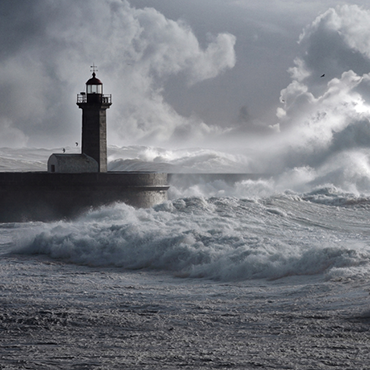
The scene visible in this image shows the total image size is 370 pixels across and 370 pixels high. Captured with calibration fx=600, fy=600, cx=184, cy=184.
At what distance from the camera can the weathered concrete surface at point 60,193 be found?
1538 centimetres

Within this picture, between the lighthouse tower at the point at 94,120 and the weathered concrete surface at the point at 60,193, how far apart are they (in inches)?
51.8

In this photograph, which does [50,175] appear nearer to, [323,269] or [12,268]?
[12,268]

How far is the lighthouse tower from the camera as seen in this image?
658 inches

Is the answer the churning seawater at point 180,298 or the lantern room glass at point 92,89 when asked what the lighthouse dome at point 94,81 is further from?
the churning seawater at point 180,298

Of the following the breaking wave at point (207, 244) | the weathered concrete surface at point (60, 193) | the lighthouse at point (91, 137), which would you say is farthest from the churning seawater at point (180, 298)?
the lighthouse at point (91, 137)

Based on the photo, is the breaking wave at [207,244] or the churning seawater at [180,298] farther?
the breaking wave at [207,244]

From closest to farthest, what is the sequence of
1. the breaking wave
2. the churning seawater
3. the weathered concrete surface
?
the churning seawater, the breaking wave, the weathered concrete surface

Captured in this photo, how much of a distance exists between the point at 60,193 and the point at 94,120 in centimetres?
239

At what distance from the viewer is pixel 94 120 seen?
54.9 feet

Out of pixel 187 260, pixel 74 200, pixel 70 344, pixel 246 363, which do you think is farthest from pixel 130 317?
pixel 74 200

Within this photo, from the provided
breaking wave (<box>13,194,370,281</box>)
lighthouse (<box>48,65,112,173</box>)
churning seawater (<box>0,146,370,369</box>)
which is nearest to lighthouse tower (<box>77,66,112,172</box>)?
lighthouse (<box>48,65,112,173</box>)

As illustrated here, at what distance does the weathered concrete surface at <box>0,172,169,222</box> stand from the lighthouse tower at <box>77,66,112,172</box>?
4.32ft

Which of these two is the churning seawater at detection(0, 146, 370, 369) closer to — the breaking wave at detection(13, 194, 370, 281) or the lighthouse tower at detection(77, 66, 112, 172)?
the breaking wave at detection(13, 194, 370, 281)

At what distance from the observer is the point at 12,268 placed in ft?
28.7
